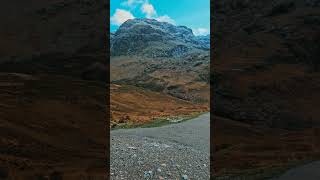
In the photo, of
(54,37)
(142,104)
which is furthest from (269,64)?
(142,104)

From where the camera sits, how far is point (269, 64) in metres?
34.6

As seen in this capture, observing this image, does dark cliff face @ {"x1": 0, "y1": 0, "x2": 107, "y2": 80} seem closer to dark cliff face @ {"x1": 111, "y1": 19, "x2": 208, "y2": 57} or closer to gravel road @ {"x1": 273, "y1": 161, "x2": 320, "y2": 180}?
gravel road @ {"x1": 273, "y1": 161, "x2": 320, "y2": 180}

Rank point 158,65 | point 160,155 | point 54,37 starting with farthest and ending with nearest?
point 158,65
point 54,37
point 160,155

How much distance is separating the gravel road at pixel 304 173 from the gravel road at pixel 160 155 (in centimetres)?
535

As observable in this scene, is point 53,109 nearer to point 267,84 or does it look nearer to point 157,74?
point 267,84

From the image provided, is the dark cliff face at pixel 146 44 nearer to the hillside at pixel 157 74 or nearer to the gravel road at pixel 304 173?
the hillside at pixel 157 74

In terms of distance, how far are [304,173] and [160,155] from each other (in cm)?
805

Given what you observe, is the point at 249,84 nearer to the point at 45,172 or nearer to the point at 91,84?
the point at 91,84

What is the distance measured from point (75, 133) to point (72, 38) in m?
27.2

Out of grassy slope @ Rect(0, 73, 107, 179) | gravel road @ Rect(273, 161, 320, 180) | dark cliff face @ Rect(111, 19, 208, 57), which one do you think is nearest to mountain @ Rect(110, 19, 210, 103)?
dark cliff face @ Rect(111, 19, 208, 57)

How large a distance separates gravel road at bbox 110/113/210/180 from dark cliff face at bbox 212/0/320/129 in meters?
7.71

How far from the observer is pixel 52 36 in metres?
45.2

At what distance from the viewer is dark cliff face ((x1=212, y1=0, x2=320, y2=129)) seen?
30.8 metres

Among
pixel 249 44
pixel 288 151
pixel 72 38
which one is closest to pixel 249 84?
pixel 249 44
